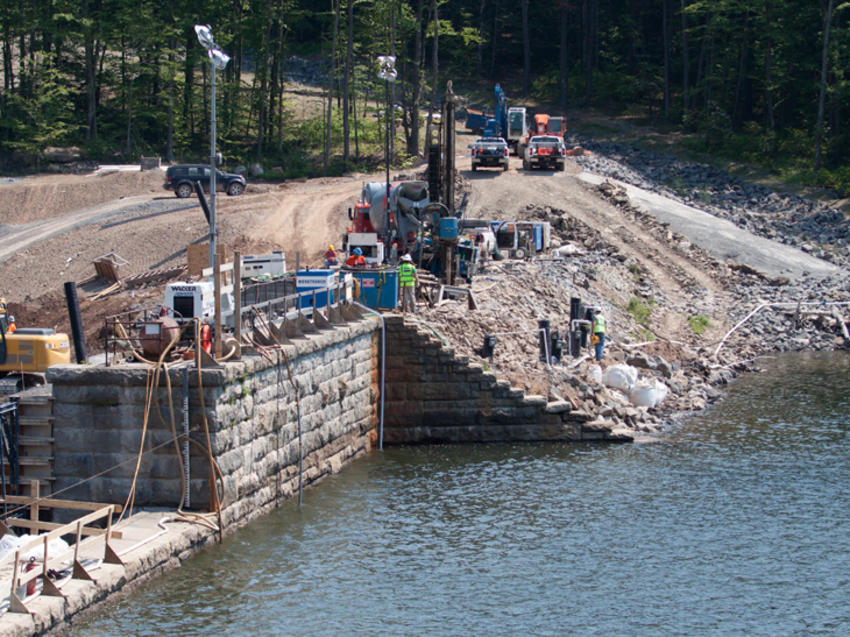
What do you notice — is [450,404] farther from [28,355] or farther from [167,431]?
[28,355]

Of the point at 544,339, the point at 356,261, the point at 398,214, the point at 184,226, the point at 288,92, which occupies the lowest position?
the point at 544,339

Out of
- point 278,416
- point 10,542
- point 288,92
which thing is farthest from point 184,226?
point 288,92

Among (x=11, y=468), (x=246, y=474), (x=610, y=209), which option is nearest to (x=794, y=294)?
(x=610, y=209)

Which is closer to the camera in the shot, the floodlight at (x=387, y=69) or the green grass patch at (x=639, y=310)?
the floodlight at (x=387, y=69)

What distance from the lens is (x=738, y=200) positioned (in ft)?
189

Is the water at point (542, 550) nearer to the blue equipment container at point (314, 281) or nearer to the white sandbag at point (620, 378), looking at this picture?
the white sandbag at point (620, 378)

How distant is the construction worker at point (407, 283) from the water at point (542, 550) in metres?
4.22

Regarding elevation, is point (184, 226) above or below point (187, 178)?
below

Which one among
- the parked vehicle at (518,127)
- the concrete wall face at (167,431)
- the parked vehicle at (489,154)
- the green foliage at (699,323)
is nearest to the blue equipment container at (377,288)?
the concrete wall face at (167,431)

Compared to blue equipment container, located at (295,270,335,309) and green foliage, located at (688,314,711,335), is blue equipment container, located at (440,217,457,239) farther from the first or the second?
green foliage, located at (688,314,711,335)

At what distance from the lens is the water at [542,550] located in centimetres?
1730

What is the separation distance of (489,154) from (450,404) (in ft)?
97.9

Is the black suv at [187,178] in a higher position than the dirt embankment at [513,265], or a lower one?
higher

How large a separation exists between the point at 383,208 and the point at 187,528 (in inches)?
761
